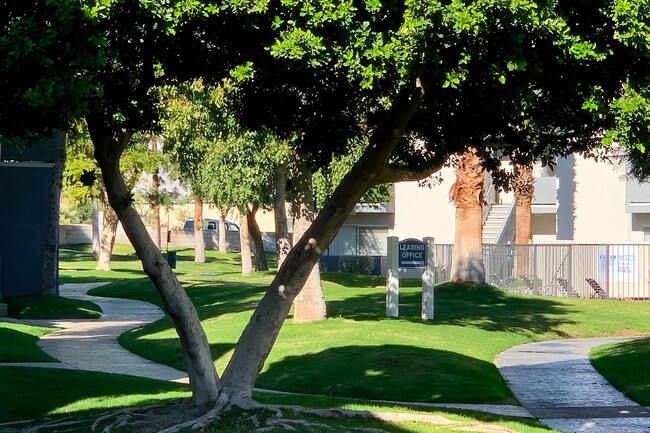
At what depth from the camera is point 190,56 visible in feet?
34.1

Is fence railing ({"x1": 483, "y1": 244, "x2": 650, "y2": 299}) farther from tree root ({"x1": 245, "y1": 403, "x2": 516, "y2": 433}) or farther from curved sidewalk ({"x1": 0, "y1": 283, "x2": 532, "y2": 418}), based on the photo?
tree root ({"x1": 245, "y1": 403, "x2": 516, "y2": 433})

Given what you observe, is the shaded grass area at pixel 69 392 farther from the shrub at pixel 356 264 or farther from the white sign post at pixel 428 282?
the shrub at pixel 356 264

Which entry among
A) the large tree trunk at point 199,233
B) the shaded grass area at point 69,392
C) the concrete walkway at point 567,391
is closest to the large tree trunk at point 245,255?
the large tree trunk at point 199,233

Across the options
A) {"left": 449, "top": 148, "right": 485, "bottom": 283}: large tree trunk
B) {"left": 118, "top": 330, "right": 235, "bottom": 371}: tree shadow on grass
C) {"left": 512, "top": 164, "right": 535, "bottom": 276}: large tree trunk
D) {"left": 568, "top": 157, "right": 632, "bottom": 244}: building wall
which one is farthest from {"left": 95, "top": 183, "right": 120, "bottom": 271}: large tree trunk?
{"left": 118, "top": 330, "right": 235, "bottom": 371}: tree shadow on grass

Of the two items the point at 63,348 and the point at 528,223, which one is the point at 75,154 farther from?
the point at 63,348

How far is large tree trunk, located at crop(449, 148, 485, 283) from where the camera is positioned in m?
30.1

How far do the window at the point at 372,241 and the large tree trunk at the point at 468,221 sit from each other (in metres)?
21.2

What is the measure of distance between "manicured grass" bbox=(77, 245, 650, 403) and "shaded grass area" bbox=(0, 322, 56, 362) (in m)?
2.01

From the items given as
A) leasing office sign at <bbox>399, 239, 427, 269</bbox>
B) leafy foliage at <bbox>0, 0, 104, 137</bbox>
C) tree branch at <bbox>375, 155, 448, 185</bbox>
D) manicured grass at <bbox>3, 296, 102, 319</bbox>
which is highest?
leafy foliage at <bbox>0, 0, 104, 137</bbox>

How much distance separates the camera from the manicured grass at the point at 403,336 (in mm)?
16125

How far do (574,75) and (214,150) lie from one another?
18924 millimetres

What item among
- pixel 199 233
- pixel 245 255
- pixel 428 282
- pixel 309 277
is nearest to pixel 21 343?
pixel 309 277

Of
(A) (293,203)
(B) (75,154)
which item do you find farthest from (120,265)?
(A) (293,203)

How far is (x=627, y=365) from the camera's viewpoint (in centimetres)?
1828
